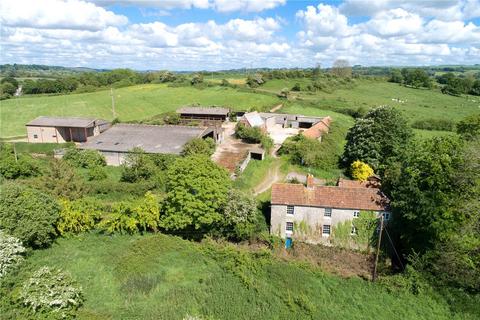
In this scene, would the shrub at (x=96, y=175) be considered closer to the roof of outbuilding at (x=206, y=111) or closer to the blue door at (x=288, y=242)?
the blue door at (x=288, y=242)

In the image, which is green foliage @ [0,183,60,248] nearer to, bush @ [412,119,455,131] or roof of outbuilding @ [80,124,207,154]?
roof of outbuilding @ [80,124,207,154]

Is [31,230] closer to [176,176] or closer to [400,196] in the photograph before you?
[176,176]

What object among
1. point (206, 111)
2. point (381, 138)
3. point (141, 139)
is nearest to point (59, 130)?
point (141, 139)

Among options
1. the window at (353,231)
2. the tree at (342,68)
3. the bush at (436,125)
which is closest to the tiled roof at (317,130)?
the bush at (436,125)

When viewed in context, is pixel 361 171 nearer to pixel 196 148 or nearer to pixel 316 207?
pixel 316 207

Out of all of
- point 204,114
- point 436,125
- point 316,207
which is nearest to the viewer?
point 316,207

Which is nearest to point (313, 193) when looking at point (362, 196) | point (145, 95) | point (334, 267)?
point (362, 196)
